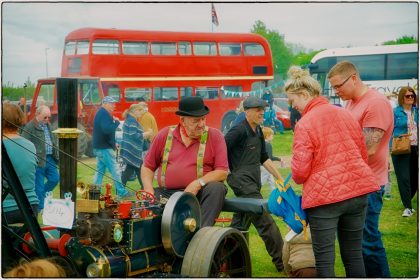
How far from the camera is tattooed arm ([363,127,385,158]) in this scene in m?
3.97

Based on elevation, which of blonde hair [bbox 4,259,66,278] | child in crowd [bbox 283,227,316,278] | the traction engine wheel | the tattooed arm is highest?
the tattooed arm

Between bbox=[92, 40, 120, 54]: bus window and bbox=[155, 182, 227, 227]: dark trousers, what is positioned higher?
bbox=[92, 40, 120, 54]: bus window

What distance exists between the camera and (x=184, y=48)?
17156mm

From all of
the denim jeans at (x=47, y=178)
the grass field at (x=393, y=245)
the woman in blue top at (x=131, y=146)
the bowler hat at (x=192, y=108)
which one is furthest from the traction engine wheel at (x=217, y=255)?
the woman in blue top at (x=131, y=146)

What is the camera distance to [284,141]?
17.0 meters

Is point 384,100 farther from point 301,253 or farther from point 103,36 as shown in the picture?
point 103,36

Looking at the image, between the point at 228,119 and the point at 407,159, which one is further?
the point at 228,119

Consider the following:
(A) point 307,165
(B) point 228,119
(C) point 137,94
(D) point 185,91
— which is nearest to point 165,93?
(D) point 185,91

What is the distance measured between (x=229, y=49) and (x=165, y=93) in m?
3.23

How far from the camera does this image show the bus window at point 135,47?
15984 millimetres

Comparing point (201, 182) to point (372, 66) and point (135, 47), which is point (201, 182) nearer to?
point (135, 47)

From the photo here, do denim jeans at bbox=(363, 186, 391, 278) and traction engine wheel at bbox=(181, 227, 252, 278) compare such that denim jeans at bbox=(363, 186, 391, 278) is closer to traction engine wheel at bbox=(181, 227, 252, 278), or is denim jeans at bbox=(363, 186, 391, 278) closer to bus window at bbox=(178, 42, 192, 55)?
traction engine wheel at bbox=(181, 227, 252, 278)

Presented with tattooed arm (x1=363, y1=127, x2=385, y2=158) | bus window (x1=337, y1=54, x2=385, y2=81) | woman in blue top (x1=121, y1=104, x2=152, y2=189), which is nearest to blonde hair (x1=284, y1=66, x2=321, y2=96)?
tattooed arm (x1=363, y1=127, x2=385, y2=158)

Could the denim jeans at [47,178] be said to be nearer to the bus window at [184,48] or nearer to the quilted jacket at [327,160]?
the quilted jacket at [327,160]
